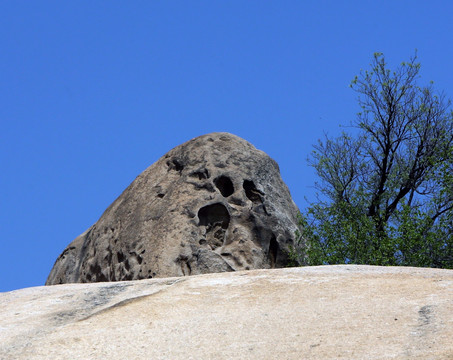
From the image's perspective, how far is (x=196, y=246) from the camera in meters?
15.6

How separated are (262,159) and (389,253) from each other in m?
5.10

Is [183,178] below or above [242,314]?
above

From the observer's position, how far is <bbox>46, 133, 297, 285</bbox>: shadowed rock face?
15570mm

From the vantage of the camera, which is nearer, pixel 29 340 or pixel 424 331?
pixel 424 331

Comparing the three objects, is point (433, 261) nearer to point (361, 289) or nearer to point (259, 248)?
point (259, 248)

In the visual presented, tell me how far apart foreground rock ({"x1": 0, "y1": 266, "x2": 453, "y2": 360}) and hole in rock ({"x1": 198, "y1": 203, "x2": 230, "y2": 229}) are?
4391mm

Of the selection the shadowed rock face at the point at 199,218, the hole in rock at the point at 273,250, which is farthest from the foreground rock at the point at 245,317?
the hole in rock at the point at 273,250

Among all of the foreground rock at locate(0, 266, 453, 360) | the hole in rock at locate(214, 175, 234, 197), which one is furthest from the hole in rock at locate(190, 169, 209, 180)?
the foreground rock at locate(0, 266, 453, 360)

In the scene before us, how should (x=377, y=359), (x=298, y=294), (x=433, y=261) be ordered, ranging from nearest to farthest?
(x=377, y=359), (x=298, y=294), (x=433, y=261)

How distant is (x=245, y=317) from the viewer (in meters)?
9.77

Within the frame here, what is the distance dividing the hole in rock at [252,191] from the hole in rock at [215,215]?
79 cm

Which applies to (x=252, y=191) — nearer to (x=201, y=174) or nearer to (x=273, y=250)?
(x=201, y=174)

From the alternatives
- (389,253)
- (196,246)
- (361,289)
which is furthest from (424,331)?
(389,253)

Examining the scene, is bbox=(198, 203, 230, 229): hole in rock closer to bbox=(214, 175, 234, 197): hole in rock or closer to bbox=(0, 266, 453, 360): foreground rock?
bbox=(214, 175, 234, 197): hole in rock
